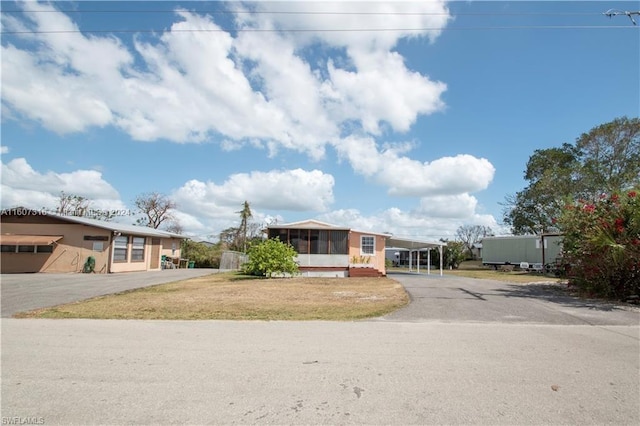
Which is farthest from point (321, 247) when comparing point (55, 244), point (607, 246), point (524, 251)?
point (524, 251)

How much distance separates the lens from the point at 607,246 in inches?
512

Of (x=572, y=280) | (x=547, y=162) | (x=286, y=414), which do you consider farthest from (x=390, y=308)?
(x=547, y=162)

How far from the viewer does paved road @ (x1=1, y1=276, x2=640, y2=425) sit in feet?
12.3

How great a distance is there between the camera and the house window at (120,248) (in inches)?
1017

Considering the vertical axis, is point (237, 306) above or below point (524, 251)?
below

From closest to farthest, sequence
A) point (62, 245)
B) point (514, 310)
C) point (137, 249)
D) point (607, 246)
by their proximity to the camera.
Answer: point (514, 310), point (607, 246), point (62, 245), point (137, 249)

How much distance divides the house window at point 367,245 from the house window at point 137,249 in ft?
52.0

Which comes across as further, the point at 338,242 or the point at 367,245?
the point at 367,245

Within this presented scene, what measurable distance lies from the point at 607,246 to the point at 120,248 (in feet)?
85.7

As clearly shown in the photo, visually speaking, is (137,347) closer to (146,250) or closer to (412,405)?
(412,405)

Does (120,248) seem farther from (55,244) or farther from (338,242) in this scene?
(338,242)

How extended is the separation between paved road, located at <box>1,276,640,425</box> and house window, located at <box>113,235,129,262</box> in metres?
18.9

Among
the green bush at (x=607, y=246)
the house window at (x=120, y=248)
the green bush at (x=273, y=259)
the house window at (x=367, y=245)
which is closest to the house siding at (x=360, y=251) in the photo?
the house window at (x=367, y=245)

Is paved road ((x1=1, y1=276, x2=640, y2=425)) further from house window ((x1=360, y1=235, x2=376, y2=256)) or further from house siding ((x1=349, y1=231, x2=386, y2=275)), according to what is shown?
house window ((x1=360, y1=235, x2=376, y2=256))
